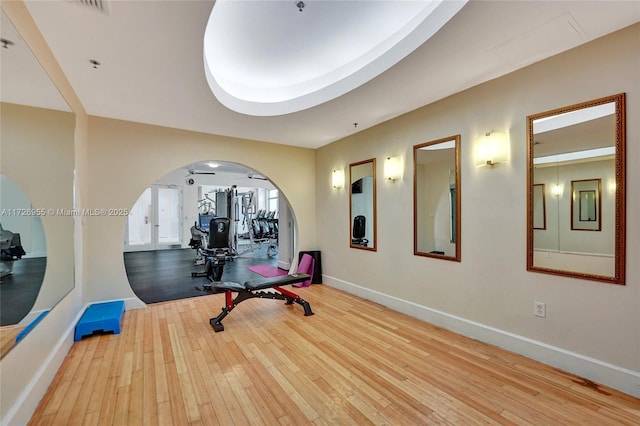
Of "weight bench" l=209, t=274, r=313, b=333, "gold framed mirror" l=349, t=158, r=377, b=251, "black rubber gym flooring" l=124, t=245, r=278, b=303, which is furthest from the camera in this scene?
"black rubber gym flooring" l=124, t=245, r=278, b=303

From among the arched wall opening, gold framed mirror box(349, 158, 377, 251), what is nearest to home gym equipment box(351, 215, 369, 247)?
gold framed mirror box(349, 158, 377, 251)

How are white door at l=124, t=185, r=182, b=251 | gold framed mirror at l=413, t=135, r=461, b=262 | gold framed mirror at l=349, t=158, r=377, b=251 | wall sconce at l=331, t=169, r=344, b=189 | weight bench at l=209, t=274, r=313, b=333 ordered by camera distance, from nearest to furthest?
1. gold framed mirror at l=413, t=135, r=461, b=262
2. weight bench at l=209, t=274, r=313, b=333
3. gold framed mirror at l=349, t=158, r=377, b=251
4. wall sconce at l=331, t=169, r=344, b=189
5. white door at l=124, t=185, r=182, b=251

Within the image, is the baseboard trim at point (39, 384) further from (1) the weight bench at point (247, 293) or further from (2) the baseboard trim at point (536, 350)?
(2) the baseboard trim at point (536, 350)

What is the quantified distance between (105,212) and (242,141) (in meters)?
2.21

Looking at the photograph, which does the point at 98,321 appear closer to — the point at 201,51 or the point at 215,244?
the point at 215,244

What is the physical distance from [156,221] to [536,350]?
10.6 meters

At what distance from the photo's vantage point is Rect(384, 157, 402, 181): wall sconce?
11.8 feet

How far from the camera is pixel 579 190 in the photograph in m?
2.18

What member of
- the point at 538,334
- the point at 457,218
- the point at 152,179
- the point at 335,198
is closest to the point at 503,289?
the point at 538,334

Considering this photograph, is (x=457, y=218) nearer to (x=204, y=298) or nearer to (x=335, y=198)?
(x=335, y=198)

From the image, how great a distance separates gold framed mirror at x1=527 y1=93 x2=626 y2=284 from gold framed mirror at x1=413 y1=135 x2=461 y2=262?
69cm

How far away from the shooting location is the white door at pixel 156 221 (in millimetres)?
9250

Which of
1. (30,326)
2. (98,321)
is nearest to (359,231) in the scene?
(98,321)

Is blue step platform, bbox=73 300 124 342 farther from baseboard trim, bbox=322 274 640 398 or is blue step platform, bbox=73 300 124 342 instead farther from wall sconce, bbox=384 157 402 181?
wall sconce, bbox=384 157 402 181
